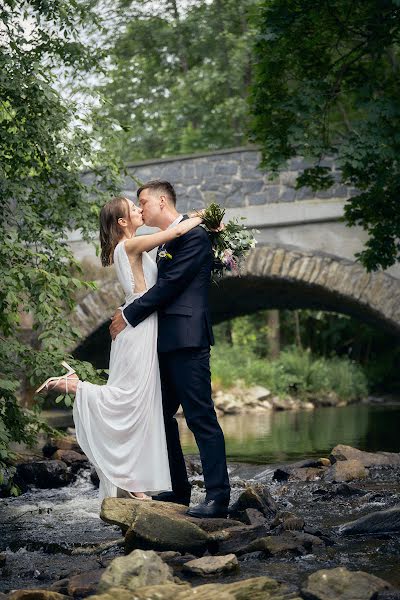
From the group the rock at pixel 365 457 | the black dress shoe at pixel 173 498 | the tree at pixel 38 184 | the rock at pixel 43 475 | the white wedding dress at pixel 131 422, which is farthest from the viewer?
the rock at pixel 365 457

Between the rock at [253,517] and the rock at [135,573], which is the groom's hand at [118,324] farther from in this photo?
the rock at [135,573]

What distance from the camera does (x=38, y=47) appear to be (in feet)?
25.3

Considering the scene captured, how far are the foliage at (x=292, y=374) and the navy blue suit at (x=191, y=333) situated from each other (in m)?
16.9

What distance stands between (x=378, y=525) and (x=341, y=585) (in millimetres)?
1591

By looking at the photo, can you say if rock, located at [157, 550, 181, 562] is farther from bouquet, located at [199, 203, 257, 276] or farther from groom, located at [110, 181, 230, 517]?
bouquet, located at [199, 203, 257, 276]

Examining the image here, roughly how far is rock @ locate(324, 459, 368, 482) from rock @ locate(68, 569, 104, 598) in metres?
4.02

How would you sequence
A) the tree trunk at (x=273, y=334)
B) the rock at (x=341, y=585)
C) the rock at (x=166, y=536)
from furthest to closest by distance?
the tree trunk at (x=273, y=334) < the rock at (x=166, y=536) < the rock at (x=341, y=585)

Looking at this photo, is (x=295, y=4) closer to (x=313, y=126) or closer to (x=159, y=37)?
(x=313, y=126)

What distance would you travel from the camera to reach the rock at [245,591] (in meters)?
3.82

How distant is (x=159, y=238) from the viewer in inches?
219

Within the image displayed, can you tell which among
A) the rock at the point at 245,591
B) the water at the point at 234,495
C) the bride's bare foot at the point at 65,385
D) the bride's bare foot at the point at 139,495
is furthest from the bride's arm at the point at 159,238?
the rock at the point at 245,591

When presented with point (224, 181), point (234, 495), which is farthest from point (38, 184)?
point (224, 181)

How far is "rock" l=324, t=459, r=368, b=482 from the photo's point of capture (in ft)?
27.0

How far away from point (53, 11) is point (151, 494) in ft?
11.8
